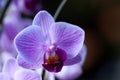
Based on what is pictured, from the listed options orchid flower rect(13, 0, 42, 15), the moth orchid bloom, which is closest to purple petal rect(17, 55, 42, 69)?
the moth orchid bloom

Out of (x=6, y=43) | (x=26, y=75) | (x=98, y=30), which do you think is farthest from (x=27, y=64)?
(x=98, y=30)

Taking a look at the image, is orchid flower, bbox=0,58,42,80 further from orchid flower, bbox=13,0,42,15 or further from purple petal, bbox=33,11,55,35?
orchid flower, bbox=13,0,42,15

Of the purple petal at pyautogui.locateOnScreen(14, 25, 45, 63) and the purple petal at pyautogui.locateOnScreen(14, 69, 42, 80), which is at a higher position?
the purple petal at pyautogui.locateOnScreen(14, 25, 45, 63)

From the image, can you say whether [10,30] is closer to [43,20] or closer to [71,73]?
[71,73]

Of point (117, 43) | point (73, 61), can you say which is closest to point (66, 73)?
point (73, 61)

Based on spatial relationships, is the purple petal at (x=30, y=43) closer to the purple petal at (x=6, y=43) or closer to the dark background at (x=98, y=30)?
the purple petal at (x=6, y=43)

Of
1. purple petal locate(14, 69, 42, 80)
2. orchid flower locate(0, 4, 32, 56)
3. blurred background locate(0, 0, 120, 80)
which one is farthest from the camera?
blurred background locate(0, 0, 120, 80)
